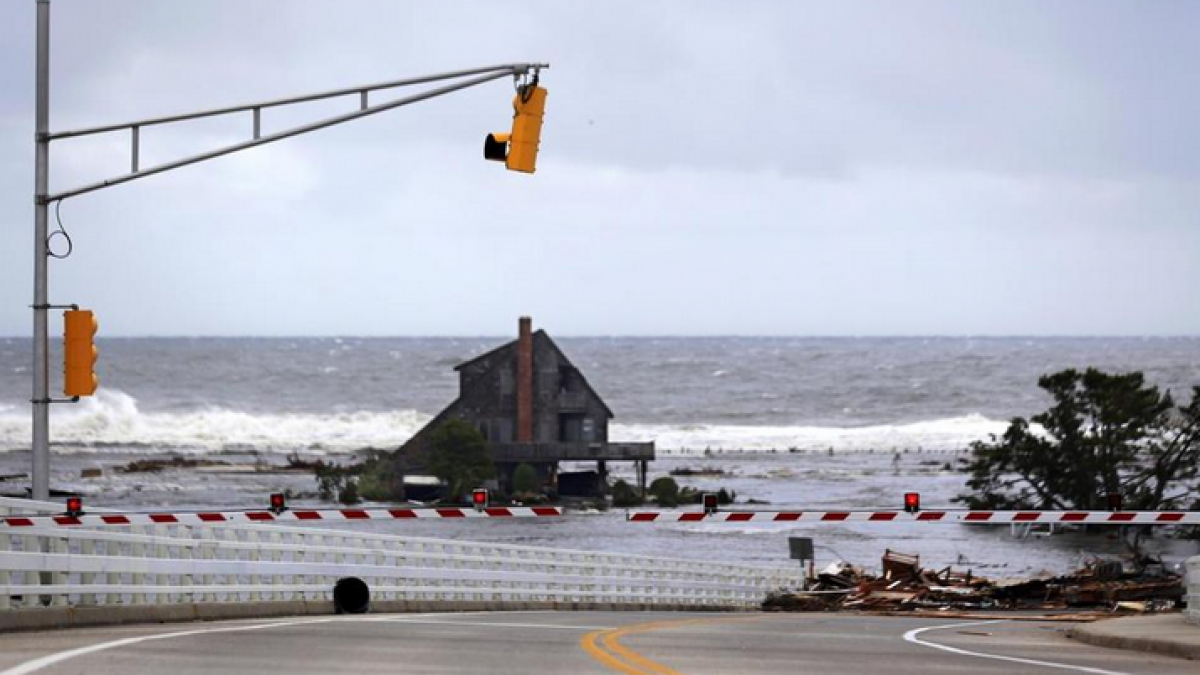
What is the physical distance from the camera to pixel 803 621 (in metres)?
26.1

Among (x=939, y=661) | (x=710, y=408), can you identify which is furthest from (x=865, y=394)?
(x=939, y=661)

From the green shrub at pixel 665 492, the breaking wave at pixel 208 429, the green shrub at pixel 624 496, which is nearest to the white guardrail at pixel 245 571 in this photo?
the green shrub at pixel 624 496

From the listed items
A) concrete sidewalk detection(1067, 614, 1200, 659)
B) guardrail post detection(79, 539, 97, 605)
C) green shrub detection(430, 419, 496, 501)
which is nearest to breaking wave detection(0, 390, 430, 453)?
green shrub detection(430, 419, 496, 501)

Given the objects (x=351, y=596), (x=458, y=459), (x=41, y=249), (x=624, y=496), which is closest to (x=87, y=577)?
(x=41, y=249)

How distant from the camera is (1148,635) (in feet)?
60.3

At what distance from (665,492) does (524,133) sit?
55845mm

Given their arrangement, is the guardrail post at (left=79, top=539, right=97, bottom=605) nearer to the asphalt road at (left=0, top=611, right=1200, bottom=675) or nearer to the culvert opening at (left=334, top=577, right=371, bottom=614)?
the asphalt road at (left=0, top=611, right=1200, bottom=675)

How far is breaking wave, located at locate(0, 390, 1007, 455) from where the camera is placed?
117562 mm

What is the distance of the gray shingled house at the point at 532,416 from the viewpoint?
75.0 m

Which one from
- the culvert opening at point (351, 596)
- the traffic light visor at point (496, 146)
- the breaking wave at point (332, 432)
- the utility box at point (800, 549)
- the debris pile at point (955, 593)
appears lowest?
the debris pile at point (955, 593)

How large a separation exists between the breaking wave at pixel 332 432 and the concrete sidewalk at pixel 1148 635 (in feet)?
304

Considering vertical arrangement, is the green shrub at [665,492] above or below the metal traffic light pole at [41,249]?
below

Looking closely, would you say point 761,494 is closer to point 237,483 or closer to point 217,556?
point 237,483

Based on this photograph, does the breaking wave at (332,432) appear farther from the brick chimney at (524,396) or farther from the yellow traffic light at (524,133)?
the yellow traffic light at (524,133)
